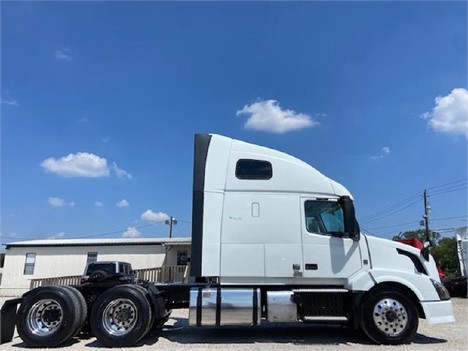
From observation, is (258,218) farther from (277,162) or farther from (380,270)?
(380,270)

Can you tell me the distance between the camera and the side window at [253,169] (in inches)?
364

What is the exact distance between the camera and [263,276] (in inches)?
351

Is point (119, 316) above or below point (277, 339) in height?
above

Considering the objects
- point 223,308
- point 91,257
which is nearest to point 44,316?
point 223,308

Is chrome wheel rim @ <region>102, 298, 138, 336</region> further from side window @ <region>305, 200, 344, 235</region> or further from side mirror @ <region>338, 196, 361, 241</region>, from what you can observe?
side mirror @ <region>338, 196, 361, 241</region>

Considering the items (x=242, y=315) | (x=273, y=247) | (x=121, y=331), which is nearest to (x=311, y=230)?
(x=273, y=247)

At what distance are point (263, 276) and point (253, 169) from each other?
2229 millimetres

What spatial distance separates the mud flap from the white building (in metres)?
18.3

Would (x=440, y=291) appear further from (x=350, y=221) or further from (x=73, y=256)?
(x=73, y=256)

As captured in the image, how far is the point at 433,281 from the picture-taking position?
29.1ft

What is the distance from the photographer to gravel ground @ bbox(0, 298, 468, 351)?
824 centimetres

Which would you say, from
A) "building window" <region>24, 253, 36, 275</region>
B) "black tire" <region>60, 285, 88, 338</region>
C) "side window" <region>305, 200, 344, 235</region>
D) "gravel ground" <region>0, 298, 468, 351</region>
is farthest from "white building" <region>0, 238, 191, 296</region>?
"side window" <region>305, 200, 344, 235</region>

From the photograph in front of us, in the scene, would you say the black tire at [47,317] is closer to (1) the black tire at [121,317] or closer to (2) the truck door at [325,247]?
(1) the black tire at [121,317]

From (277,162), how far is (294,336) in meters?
3.78
